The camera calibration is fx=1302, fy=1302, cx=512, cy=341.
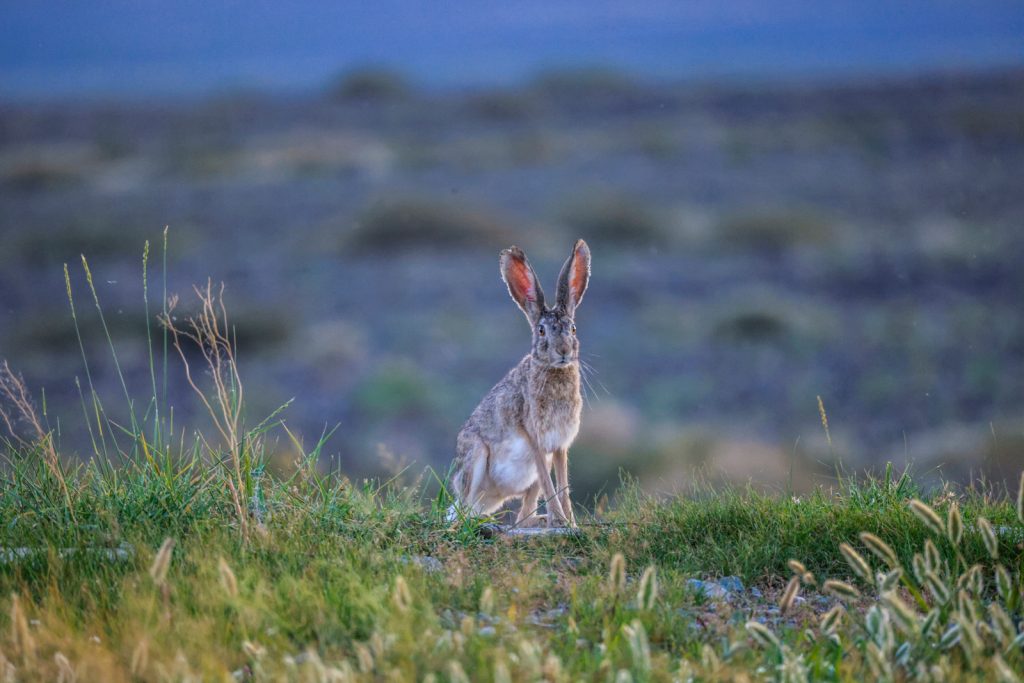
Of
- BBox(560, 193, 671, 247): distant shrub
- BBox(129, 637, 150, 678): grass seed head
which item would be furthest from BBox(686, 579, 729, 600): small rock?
BBox(560, 193, 671, 247): distant shrub

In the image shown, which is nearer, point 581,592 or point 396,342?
point 581,592

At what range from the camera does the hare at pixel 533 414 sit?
7.03 m

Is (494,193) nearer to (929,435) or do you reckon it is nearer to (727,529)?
(929,435)

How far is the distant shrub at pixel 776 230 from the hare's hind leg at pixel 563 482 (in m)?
37.6

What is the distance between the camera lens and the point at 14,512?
598 centimetres

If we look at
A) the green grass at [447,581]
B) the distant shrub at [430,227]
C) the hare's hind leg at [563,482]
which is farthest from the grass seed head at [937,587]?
the distant shrub at [430,227]

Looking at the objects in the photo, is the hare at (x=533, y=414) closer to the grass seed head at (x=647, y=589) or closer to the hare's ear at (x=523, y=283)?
the hare's ear at (x=523, y=283)

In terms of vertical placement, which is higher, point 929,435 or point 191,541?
point 191,541

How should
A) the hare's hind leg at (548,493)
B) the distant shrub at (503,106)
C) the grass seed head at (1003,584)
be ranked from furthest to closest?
1. the distant shrub at (503,106)
2. the hare's hind leg at (548,493)
3. the grass seed head at (1003,584)

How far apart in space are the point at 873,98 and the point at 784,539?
55210mm

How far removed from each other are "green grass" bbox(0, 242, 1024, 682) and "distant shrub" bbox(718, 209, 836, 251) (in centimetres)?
3817

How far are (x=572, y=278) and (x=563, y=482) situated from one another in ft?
3.67

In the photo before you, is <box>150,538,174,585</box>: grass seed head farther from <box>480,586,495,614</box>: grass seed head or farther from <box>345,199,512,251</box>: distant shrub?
<box>345,199,512,251</box>: distant shrub

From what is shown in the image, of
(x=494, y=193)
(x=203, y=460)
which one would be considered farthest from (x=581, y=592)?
(x=494, y=193)
